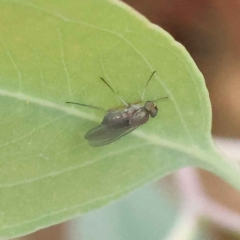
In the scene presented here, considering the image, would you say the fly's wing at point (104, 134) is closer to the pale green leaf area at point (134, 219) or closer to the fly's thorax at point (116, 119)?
the fly's thorax at point (116, 119)

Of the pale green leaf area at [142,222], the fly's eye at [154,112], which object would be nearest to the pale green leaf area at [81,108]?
the fly's eye at [154,112]

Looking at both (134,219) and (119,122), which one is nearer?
(119,122)

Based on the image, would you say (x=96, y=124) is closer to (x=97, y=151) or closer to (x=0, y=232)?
(x=97, y=151)

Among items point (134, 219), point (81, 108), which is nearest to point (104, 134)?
point (81, 108)

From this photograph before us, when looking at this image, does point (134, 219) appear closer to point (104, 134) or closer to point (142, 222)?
point (142, 222)

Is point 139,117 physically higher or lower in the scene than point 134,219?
higher

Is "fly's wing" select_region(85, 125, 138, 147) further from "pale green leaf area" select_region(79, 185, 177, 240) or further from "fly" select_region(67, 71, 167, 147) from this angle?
"pale green leaf area" select_region(79, 185, 177, 240)

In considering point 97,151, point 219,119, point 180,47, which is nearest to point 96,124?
point 97,151
